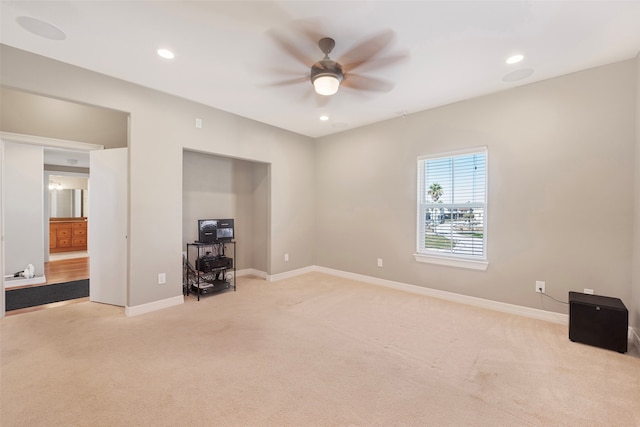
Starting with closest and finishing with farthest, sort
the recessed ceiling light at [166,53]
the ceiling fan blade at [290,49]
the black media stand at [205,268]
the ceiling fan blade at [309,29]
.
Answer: the ceiling fan blade at [309,29]
the ceiling fan blade at [290,49]
the recessed ceiling light at [166,53]
the black media stand at [205,268]

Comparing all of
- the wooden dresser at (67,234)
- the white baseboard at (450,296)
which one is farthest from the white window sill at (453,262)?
the wooden dresser at (67,234)

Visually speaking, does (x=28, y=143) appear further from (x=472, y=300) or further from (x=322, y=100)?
(x=472, y=300)

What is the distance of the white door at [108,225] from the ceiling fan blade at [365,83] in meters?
2.92

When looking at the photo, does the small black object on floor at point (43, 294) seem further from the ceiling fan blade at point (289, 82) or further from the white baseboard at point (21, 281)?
the ceiling fan blade at point (289, 82)

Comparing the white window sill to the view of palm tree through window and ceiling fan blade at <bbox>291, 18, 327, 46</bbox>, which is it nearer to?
the view of palm tree through window

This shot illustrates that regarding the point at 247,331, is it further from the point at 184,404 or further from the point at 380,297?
the point at 380,297

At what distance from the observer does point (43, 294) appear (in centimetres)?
397

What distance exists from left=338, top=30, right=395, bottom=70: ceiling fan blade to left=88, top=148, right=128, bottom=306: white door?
2964mm

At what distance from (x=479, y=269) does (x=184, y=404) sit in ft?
11.6

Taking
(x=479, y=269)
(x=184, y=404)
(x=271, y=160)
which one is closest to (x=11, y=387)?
(x=184, y=404)

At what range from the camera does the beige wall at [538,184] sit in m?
2.71

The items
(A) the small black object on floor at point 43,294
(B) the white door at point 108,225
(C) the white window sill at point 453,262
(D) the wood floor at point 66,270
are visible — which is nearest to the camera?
(B) the white door at point 108,225

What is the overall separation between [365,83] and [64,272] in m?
6.72

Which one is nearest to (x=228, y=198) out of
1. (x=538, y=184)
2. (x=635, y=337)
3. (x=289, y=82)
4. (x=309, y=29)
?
(x=289, y=82)
